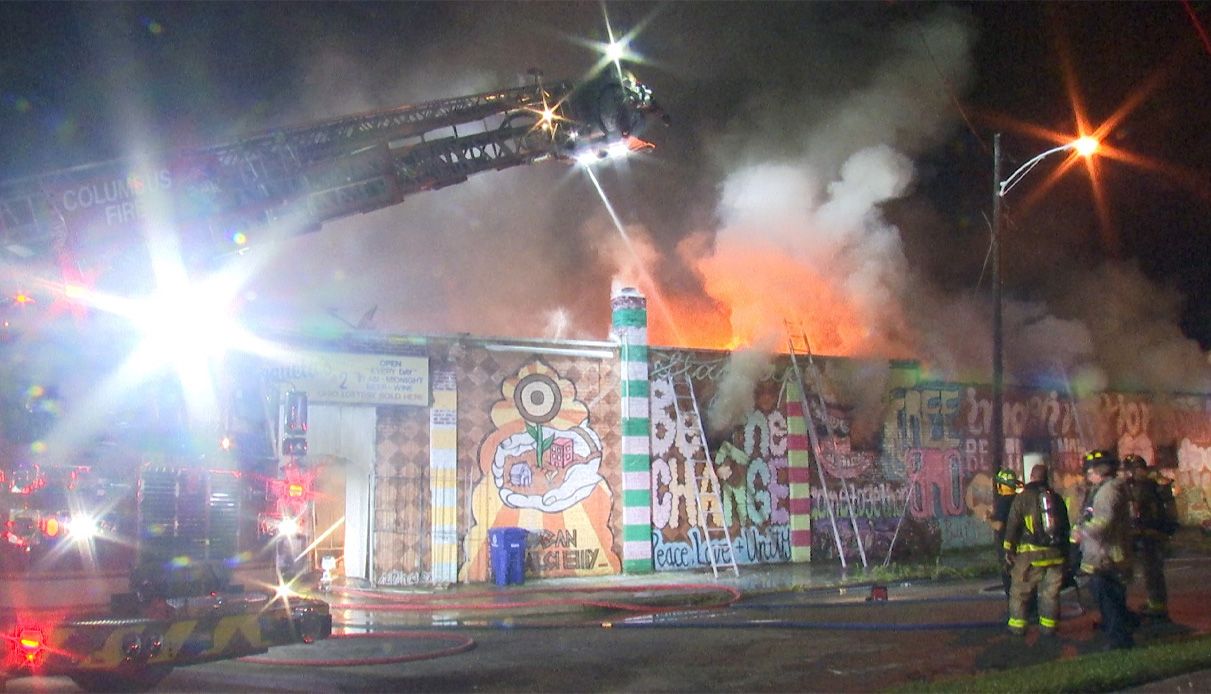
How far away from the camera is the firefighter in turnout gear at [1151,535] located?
9.52m

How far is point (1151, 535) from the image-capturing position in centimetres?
959

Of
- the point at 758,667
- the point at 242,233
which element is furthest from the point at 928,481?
the point at 242,233

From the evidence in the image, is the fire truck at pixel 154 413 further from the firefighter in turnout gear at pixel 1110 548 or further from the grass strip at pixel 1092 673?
the firefighter in turnout gear at pixel 1110 548

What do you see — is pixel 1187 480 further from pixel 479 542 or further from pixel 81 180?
pixel 81 180

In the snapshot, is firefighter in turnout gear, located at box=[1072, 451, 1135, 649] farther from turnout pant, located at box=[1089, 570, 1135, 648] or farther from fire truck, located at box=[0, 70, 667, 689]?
fire truck, located at box=[0, 70, 667, 689]

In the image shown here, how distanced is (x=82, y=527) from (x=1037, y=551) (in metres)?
7.33

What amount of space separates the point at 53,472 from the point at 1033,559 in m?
7.50

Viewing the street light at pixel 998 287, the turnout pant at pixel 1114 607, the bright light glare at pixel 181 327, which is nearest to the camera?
the bright light glare at pixel 181 327

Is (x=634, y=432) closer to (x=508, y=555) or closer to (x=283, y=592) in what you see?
(x=508, y=555)

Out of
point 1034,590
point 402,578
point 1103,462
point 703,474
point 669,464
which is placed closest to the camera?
point 1103,462

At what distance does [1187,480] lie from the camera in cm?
2533

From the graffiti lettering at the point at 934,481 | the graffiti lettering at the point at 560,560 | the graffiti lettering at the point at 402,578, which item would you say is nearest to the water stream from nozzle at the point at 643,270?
the graffiti lettering at the point at 934,481

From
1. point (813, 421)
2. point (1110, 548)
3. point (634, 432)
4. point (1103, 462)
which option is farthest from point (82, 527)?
point (813, 421)

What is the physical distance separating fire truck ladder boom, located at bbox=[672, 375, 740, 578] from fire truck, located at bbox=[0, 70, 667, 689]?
9.20 meters
